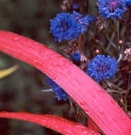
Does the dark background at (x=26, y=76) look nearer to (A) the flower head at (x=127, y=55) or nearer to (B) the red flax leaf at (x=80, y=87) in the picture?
(A) the flower head at (x=127, y=55)

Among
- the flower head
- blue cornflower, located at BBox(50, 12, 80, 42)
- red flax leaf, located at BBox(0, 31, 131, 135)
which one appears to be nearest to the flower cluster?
blue cornflower, located at BBox(50, 12, 80, 42)

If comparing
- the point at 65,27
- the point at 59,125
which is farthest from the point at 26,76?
the point at 59,125

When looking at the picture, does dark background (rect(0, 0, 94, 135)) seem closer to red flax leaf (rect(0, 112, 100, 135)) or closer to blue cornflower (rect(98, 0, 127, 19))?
blue cornflower (rect(98, 0, 127, 19))

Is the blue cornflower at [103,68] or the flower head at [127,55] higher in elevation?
the flower head at [127,55]

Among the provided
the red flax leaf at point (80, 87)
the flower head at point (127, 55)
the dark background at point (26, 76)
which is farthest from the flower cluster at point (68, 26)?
the dark background at point (26, 76)

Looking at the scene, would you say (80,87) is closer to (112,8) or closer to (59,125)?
(59,125)
